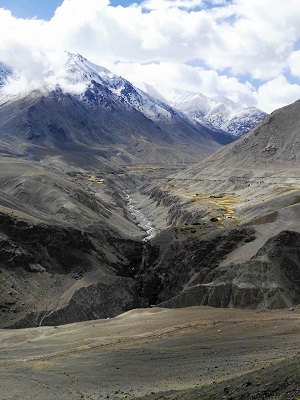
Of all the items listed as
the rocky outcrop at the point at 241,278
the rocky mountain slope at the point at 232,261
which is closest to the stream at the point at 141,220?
the rocky mountain slope at the point at 232,261

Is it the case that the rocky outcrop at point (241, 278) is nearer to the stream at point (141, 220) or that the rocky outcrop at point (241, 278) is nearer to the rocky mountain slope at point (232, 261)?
the rocky mountain slope at point (232, 261)

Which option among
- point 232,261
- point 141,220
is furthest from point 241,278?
point 141,220

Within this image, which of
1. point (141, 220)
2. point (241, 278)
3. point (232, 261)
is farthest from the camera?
point (141, 220)

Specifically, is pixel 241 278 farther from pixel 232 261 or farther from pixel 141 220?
pixel 141 220

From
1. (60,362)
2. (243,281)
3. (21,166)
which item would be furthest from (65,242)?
(21,166)

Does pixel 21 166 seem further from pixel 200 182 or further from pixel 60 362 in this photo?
pixel 60 362

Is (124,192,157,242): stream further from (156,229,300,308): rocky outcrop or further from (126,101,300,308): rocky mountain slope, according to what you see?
(156,229,300,308): rocky outcrop

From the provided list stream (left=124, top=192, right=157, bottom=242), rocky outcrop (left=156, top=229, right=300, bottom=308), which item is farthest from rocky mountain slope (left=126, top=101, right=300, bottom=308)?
stream (left=124, top=192, right=157, bottom=242)

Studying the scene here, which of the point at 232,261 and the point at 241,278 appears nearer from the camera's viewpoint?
the point at 241,278
